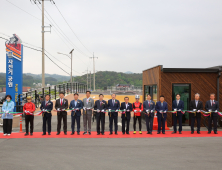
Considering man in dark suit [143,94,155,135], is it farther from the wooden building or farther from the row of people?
the wooden building

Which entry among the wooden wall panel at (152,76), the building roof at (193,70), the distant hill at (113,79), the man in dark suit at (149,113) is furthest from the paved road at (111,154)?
the distant hill at (113,79)

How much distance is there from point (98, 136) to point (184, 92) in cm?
561

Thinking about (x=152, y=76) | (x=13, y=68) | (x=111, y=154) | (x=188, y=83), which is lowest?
(x=111, y=154)

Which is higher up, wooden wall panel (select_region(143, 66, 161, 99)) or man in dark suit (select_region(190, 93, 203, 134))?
wooden wall panel (select_region(143, 66, 161, 99))

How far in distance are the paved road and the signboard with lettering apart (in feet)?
25.0

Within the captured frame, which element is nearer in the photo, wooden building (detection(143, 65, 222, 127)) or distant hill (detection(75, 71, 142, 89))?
wooden building (detection(143, 65, 222, 127))

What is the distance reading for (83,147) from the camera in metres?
8.24

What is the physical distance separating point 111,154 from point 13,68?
1186 centimetres

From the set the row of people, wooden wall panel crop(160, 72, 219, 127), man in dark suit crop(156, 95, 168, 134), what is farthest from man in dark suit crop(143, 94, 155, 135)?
wooden wall panel crop(160, 72, 219, 127)

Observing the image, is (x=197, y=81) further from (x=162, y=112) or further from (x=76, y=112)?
(x=76, y=112)

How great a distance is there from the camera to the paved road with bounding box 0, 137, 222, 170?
20.1 ft

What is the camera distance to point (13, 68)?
650 inches

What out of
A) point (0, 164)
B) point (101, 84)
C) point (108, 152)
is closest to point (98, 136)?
point (108, 152)

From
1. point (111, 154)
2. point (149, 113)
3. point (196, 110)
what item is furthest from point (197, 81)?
point (111, 154)
